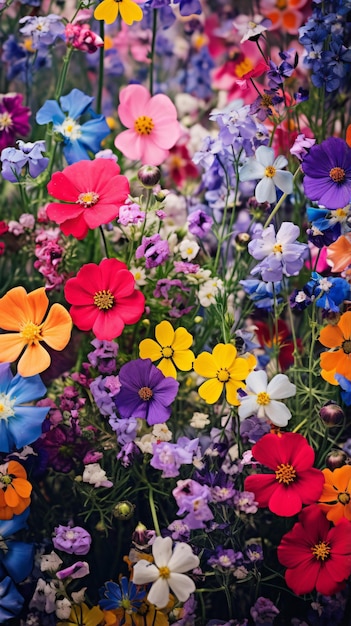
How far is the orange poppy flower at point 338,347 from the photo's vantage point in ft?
2.32

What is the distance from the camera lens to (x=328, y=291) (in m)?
0.71

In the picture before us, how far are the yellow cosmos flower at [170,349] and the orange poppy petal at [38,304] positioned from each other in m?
0.08

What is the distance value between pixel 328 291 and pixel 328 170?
0.33 feet

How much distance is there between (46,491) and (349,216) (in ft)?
1.25

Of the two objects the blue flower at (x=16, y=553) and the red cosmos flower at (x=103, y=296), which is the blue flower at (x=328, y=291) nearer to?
the red cosmos flower at (x=103, y=296)

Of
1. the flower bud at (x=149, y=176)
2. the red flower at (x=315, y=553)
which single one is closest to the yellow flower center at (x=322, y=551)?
the red flower at (x=315, y=553)

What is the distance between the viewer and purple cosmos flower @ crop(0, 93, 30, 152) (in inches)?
34.5

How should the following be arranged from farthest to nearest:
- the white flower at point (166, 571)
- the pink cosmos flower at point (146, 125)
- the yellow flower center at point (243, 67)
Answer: the yellow flower center at point (243, 67), the pink cosmos flower at point (146, 125), the white flower at point (166, 571)

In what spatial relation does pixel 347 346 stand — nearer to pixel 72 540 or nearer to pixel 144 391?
pixel 144 391

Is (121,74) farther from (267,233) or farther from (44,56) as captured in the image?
(267,233)

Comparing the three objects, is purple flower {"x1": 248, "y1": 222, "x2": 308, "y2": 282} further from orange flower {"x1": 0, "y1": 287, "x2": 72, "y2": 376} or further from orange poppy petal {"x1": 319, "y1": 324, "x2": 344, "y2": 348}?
orange flower {"x1": 0, "y1": 287, "x2": 72, "y2": 376}

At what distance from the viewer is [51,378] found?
0.86 meters

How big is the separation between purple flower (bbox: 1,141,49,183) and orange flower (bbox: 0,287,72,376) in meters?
0.12

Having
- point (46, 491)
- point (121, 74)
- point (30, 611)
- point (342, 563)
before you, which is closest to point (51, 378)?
point (46, 491)
